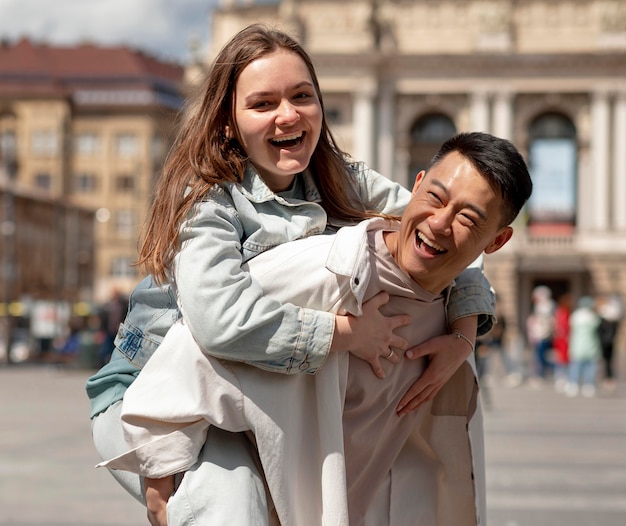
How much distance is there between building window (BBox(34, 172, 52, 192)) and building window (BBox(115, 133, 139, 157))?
5.39 m

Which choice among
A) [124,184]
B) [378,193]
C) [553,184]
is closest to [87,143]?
[124,184]

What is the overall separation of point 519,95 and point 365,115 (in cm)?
711

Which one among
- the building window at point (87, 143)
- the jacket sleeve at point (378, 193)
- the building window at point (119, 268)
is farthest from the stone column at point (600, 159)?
the jacket sleeve at point (378, 193)

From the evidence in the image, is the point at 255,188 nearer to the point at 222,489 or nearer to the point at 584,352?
the point at 222,489

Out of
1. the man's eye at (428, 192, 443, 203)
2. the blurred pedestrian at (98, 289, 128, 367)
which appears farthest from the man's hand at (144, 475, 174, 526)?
the blurred pedestrian at (98, 289, 128, 367)

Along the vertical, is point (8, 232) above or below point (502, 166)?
above

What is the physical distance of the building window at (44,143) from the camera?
86.7 meters

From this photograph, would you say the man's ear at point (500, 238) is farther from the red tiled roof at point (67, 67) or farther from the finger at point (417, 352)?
the red tiled roof at point (67, 67)

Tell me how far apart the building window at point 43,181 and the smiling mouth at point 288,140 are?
87.6 metres

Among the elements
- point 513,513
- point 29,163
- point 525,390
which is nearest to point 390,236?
point 513,513

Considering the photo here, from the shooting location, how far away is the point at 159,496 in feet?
8.32

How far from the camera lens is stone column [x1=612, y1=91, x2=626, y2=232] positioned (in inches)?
2128

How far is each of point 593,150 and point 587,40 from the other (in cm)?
505

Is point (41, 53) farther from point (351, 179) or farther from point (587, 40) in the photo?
point (351, 179)
